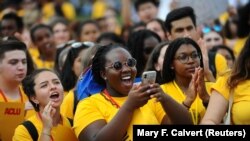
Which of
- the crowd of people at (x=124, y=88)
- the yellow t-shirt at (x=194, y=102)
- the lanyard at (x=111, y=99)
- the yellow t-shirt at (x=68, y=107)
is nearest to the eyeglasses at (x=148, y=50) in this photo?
the crowd of people at (x=124, y=88)

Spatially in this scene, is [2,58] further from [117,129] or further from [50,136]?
[117,129]

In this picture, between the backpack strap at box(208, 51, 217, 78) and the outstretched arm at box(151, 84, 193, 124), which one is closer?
the outstretched arm at box(151, 84, 193, 124)

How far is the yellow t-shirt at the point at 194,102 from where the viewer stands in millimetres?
7680

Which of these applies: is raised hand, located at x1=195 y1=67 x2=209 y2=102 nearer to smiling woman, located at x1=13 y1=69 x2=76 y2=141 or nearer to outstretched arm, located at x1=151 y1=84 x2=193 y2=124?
outstretched arm, located at x1=151 y1=84 x2=193 y2=124

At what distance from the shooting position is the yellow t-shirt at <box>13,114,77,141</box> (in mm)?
7547

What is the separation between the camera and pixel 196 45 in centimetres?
816

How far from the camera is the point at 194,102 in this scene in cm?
776

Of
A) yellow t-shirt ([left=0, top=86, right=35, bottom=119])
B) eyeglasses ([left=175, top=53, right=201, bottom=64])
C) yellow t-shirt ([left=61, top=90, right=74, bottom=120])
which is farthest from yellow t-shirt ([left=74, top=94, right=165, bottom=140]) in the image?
yellow t-shirt ([left=0, top=86, right=35, bottom=119])

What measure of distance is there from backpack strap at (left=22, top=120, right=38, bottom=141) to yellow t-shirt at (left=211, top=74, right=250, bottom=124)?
170 centimetres

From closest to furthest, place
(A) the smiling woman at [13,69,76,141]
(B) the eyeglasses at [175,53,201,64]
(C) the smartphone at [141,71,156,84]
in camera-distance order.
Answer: (C) the smartphone at [141,71,156,84] → (A) the smiling woman at [13,69,76,141] → (B) the eyeglasses at [175,53,201,64]

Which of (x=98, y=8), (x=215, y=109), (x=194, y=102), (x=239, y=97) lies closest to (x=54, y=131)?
(x=194, y=102)

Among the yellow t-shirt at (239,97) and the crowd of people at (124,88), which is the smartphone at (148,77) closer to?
the crowd of people at (124,88)

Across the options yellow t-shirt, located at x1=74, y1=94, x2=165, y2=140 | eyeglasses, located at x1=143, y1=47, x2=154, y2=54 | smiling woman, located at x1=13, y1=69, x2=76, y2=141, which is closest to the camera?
yellow t-shirt, located at x1=74, y1=94, x2=165, y2=140

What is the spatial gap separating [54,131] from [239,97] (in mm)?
→ 1752
